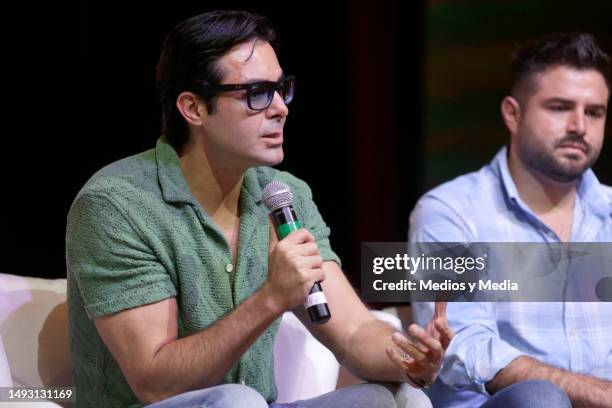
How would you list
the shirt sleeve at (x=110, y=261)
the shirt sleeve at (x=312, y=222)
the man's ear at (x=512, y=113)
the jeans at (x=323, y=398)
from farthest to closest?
the man's ear at (x=512, y=113)
the shirt sleeve at (x=312, y=222)
the shirt sleeve at (x=110, y=261)
the jeans at (x=323, y=398)

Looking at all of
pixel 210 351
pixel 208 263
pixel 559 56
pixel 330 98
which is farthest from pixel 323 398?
pixel 330 98

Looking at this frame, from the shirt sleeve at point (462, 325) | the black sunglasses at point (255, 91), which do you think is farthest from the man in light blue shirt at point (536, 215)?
the black sunglasses at point (255, 91)

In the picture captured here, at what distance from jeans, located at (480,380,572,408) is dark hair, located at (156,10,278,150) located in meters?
0.92

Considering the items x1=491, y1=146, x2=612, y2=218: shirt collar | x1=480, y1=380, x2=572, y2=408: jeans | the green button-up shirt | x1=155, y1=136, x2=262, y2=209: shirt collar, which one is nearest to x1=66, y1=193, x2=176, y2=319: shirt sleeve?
the green button-up shirt

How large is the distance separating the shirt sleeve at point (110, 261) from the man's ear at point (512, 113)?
1.23m

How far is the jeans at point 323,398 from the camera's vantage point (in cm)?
165

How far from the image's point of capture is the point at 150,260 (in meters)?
1.83

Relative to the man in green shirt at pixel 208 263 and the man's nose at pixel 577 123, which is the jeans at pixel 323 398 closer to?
the man in green shirt at pixel 208 263

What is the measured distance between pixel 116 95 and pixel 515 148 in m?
1.26

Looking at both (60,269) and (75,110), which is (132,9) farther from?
(60,269)

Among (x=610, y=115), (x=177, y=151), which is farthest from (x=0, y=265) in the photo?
(x=610, y=115)

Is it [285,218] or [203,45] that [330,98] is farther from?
[285,218]

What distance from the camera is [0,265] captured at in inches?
116

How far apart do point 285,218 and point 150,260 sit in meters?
0.31
